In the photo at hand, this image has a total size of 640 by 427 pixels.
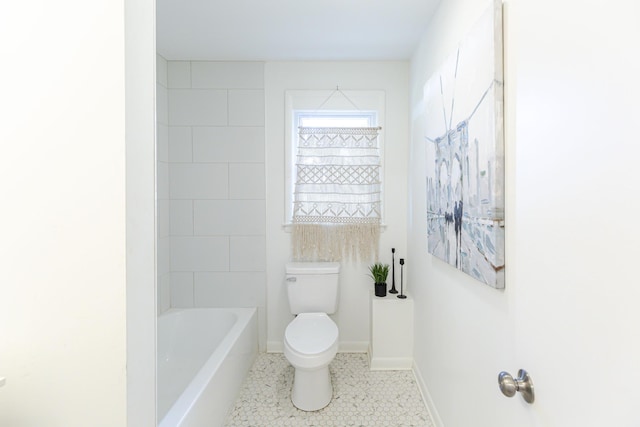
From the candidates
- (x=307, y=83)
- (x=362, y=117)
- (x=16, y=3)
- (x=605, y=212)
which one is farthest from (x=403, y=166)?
(x=16, y=3)

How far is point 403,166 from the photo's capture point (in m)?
2.48

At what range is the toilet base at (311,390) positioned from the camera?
187 centimetres

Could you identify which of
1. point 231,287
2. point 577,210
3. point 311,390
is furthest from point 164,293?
point 577,210

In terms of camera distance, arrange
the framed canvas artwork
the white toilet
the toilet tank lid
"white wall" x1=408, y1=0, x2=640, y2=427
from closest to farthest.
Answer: "white wall" x1=408, y1=0, x2=640, y2=427, the framed canvas artwork, the white toilet, the toilet tank lid

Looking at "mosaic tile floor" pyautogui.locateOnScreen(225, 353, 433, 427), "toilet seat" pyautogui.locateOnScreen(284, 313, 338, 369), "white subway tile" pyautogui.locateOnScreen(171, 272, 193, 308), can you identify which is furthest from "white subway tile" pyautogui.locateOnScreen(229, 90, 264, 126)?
"mosaic tile floor" pyautogui.locateOnScreen(225, 353, 433, 427)

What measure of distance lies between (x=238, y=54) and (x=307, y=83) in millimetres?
558

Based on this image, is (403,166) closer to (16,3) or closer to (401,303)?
(401,303)

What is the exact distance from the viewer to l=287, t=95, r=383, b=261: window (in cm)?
245

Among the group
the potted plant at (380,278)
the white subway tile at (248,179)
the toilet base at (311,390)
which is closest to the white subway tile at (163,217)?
the white subway tile at (248,179)

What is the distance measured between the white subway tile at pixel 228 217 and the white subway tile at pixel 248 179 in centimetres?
7

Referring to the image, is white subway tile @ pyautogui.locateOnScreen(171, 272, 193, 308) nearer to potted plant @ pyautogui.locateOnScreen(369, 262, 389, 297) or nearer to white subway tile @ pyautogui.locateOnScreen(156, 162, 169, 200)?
white subway tile @ pyautogui.locateOnScreen(156, 162, 169, 200)

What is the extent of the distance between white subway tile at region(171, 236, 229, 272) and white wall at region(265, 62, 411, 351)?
1.22ft

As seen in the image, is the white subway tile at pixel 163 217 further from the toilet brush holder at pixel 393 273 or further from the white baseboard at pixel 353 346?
the toilet brush holder at pixel 393 273

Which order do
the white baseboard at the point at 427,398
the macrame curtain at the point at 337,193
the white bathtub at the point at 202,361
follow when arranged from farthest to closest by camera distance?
the macrame curtain at the point at 337,193
the white baseboard at the point at 427,398
the white bathtub at the point at 202,361
